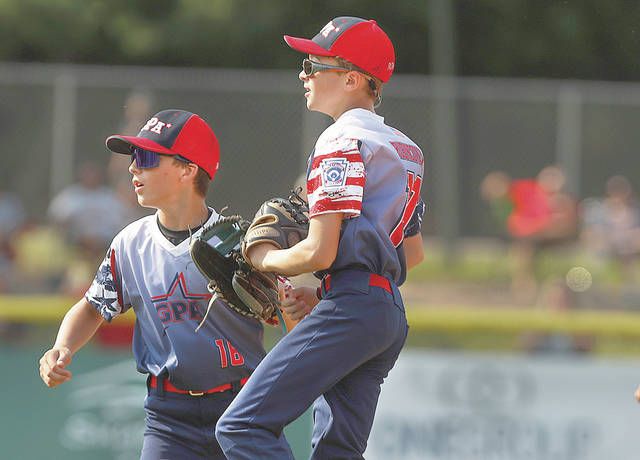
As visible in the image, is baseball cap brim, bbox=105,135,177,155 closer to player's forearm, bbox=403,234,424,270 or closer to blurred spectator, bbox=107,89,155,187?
player's forearm, bbox=403,234,424,270

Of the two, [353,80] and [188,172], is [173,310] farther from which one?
[353,80]

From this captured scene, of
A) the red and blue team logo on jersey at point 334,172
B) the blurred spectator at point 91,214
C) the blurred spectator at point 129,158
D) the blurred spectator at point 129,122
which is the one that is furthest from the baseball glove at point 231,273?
the blurred spectator at point 129,122

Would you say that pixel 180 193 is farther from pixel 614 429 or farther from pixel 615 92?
pixel 615 92

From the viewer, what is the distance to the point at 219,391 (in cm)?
439

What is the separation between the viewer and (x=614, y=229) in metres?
13.7

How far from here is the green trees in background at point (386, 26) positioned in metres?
20.4

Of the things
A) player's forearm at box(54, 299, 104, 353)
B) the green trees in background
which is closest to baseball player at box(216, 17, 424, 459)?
player's forearm at box(54, 299, 104, 353)

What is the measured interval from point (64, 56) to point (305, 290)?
18.3 m

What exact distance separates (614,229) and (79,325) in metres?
10.1

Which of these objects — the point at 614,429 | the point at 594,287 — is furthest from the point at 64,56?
the point at 614,429

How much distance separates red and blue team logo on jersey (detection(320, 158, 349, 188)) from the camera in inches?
150

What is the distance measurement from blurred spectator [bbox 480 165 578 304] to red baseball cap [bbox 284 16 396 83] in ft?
30.3

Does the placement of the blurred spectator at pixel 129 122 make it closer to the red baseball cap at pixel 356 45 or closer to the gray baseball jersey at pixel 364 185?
the red baseball cap at pixel 356 45

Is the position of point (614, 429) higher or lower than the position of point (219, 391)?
higher
